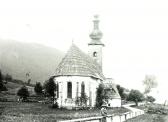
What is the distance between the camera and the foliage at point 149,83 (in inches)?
4058

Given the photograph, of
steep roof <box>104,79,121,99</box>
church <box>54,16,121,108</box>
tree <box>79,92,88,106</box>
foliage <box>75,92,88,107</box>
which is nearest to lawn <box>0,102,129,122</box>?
foliage <box>75,92,88,107</box>

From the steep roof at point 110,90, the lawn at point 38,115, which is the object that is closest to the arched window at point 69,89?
the lawn at point 38,115

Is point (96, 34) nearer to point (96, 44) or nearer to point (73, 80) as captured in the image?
point (96, 44)

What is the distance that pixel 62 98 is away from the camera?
147ft

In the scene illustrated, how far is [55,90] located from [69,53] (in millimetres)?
A: 5568

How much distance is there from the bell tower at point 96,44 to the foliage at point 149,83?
40.2m

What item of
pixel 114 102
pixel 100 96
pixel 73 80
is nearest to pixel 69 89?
pixel 73 80

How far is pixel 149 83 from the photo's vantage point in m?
104

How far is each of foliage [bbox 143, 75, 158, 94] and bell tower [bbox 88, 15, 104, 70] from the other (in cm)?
4018

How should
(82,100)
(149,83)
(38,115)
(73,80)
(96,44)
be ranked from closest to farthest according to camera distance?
(38,115) → (82,100) → (73,80) → (96,44) → (149,83)

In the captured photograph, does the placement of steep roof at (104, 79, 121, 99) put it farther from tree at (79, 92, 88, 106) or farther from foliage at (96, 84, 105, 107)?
tree at (79, 92, 88, 106)

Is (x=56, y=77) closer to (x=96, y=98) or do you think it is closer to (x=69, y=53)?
(x=69, y=53)

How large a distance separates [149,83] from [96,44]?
42.4 meters

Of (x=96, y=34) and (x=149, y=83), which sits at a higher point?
(x=96, y=34)
